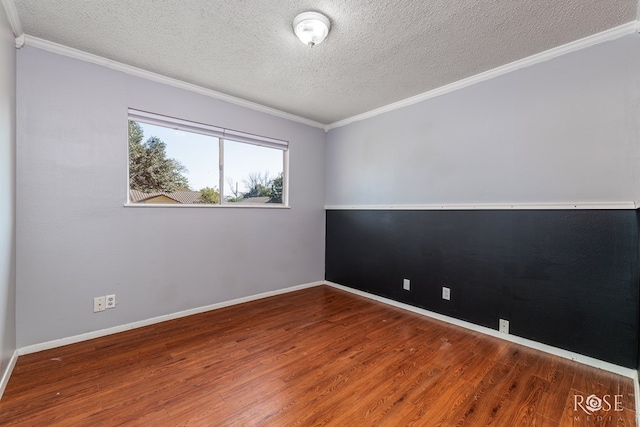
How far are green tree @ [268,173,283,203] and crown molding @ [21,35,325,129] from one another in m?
0.87

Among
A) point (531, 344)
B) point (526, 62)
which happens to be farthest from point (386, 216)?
point (526, 62)

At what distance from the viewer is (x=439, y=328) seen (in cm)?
274

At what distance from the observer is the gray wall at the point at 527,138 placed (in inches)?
80.0

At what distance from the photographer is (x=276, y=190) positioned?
3922 mm

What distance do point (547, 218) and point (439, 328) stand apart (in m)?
1.39

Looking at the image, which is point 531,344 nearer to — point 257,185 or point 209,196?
point 257,185

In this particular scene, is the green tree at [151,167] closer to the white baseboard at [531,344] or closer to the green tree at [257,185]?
the green tree at [257,185]

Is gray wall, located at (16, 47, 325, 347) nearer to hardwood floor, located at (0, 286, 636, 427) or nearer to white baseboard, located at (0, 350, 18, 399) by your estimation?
white baseboard, located at (0, 350, 18, 399)

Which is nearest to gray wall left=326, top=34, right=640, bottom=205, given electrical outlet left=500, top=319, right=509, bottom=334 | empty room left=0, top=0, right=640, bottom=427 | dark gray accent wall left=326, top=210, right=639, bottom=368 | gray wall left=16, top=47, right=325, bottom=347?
empty room left=0, top=0, right=640, bottom=427

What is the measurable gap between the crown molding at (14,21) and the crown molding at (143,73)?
5 centimetres

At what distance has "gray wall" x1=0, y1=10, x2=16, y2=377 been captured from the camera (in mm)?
1721

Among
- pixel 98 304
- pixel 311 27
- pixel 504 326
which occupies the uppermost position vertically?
pixel 311 27

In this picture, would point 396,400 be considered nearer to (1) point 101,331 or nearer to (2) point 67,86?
(1) point 101,331

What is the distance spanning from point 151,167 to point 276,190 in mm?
1562
